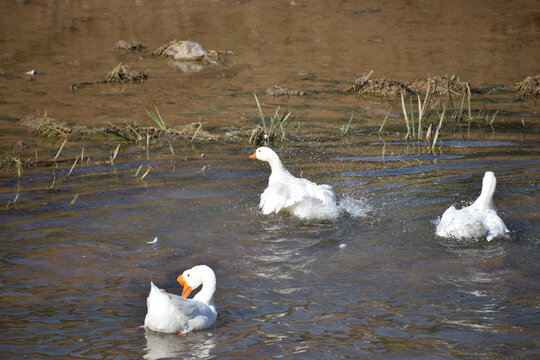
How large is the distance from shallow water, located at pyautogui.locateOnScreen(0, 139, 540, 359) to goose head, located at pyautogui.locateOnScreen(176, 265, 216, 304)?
0.25m

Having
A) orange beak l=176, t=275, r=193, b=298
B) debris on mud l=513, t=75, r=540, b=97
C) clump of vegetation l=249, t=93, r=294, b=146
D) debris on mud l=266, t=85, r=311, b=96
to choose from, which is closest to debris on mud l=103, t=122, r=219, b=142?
clump of vegetation l=249, t=93, r=294, b=146

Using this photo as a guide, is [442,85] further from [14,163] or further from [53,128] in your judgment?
[14,163]

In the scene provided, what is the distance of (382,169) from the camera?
33.3ft

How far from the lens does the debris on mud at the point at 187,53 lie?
17859 millimetres

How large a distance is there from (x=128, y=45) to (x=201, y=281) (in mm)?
13780

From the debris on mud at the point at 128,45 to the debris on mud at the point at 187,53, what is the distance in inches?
29.7

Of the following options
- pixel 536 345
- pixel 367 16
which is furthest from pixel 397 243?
pixel 367 16

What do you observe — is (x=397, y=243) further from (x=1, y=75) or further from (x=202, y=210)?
(x=1, y=75)

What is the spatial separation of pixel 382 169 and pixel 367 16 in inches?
525

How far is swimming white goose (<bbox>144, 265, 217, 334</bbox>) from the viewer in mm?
5566

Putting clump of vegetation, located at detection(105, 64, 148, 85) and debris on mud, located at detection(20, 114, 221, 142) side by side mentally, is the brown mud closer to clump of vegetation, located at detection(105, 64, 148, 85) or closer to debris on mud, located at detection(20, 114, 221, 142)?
clump of vegetation, located at detection(105, 64, 148, 85)

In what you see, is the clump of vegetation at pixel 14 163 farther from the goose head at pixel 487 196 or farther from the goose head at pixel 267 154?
the goose head at pixel 487 196

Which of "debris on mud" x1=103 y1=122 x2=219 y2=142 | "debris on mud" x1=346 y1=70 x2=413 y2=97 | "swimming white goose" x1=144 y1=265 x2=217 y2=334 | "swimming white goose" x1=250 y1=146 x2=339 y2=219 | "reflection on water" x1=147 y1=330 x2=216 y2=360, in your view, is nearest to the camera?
"reflection on water" x1=147 y1=330 x2=216 y2=360

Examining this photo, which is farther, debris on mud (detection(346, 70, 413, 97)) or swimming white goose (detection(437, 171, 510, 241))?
debris on mud (detection(346, 70, 413, 97))
